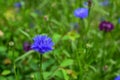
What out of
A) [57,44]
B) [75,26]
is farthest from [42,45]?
[75,26]

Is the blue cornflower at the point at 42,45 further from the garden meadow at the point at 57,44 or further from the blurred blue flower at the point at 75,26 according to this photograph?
the blurred blue flower at the point at 75,26

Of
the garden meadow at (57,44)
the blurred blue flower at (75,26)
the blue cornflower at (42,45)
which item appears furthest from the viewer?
the blurred blue flower at (75,26)

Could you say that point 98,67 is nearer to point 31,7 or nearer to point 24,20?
point 24,20

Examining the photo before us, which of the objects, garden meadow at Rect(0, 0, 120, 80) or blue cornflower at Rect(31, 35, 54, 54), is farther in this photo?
garden meadow at Rect(0, 0, 120, 80)

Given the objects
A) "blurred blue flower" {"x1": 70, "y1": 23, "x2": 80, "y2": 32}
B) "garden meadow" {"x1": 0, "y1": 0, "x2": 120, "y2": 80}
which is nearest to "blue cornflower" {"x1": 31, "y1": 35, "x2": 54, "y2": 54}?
"garden meadow" {"x1": 0, "y1": 0, "x2": 120, "y2": 80}

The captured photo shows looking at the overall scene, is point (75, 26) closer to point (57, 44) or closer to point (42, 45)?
point (57, 44)

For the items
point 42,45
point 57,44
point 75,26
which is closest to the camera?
point 42,45

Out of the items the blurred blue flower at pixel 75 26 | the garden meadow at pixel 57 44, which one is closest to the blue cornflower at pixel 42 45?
the garden meadow at pixel 57 44

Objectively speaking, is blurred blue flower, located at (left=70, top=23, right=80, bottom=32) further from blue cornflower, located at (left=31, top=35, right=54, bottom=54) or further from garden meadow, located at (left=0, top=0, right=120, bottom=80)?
blue cornflower, located at (left=31, top=35, right=54, bottom=54)
